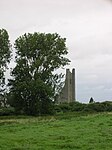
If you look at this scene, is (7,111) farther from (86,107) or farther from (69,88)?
(69,88)

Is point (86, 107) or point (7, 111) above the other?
point (86, 107)

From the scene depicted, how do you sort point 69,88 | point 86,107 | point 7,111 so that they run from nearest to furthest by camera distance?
point 7,111
point 86,107
point 69,88

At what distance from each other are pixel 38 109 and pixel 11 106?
602cm

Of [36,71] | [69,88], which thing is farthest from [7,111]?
[69,88]

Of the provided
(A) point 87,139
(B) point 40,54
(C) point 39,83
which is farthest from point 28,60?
(A) point 87,139

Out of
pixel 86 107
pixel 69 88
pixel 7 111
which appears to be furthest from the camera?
pixel 69 88

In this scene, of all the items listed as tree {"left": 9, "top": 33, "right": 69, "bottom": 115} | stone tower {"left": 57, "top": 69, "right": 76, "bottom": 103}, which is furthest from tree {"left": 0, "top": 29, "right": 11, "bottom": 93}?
stone tower {"left": 57, "top": 69, "right": 76, "bottom": 103}

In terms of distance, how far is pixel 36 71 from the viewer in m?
67.6

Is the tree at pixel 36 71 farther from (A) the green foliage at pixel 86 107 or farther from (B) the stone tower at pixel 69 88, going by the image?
(B) the stone tower at pixel 69 88

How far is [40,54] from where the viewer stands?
2694 inches

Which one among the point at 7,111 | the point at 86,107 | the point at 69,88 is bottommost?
the point at 7,111

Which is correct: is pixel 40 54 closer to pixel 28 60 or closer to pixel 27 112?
pixel 28 60

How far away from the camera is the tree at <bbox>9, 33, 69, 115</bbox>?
64375 millimetres

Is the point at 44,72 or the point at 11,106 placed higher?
the point at 44,72
